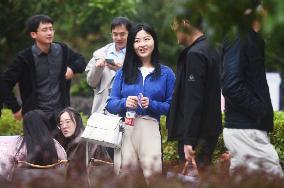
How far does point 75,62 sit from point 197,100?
10.8ft

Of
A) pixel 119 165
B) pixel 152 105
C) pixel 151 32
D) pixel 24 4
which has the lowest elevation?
pixel 119 165

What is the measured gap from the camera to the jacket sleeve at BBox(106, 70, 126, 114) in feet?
26.9

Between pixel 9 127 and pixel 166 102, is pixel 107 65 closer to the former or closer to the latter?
pixel 166 102

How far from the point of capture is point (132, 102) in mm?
8008

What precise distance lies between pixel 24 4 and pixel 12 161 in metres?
8.22

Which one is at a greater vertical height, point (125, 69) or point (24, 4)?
point (24, 4)

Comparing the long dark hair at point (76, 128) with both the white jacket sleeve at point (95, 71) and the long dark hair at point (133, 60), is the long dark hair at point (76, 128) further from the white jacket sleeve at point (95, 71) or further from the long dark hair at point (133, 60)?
the long dark hair at point (133, 60)

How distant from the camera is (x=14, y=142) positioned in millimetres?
8570

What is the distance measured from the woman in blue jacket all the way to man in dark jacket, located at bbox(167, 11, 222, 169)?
1.79ft

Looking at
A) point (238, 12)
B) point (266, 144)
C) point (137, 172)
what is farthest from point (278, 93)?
point (238, 12)

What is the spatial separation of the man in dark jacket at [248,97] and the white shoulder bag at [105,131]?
4.82 feet

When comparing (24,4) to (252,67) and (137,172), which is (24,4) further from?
(137,172)

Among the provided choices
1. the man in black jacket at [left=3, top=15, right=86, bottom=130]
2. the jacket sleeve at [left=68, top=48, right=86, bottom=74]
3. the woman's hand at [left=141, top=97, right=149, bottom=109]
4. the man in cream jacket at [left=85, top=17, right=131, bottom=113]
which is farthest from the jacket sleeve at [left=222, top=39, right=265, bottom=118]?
the jacket sleeve at [left=68, top=48, right=86, bottom=74]

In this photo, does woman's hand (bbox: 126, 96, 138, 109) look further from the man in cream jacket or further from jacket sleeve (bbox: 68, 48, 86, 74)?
jacket sleeve (bbox: 68, 48, 86, 74)
